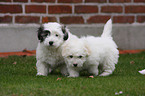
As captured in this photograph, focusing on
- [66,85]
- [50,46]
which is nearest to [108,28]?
[50,46]

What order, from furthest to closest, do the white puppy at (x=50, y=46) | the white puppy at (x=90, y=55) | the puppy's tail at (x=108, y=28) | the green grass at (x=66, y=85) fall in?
the puppy's tail at (x=108, y=28) → the white puppy at (x=50, y=46) → the white puppy at (x=90, y=55) → the green grass at (x=66, y=85)

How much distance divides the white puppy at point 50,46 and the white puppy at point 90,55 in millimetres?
174

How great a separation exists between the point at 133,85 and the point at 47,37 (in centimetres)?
160

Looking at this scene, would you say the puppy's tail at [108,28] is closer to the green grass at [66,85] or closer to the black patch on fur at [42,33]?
the green grass at [66,85]

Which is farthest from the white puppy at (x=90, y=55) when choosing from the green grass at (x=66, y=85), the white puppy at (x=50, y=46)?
the green grass at (x=66, y=85)

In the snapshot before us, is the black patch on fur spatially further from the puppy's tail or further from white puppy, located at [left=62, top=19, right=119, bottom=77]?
the puppy's tail

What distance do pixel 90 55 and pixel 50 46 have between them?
2.13 ft

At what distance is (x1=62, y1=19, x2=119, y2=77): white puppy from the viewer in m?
5.20

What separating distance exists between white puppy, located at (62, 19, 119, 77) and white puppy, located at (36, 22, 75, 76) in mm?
174

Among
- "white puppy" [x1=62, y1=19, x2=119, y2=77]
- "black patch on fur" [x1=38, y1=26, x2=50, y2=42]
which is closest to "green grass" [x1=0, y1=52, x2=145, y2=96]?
"white puppy" [x1=62, y1=19, x2=119, y2=77]

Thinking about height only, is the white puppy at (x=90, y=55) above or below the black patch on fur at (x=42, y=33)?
below

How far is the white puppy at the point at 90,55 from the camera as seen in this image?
5.20m

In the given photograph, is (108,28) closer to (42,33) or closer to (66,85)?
(42,33)

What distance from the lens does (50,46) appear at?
533 centimetres
